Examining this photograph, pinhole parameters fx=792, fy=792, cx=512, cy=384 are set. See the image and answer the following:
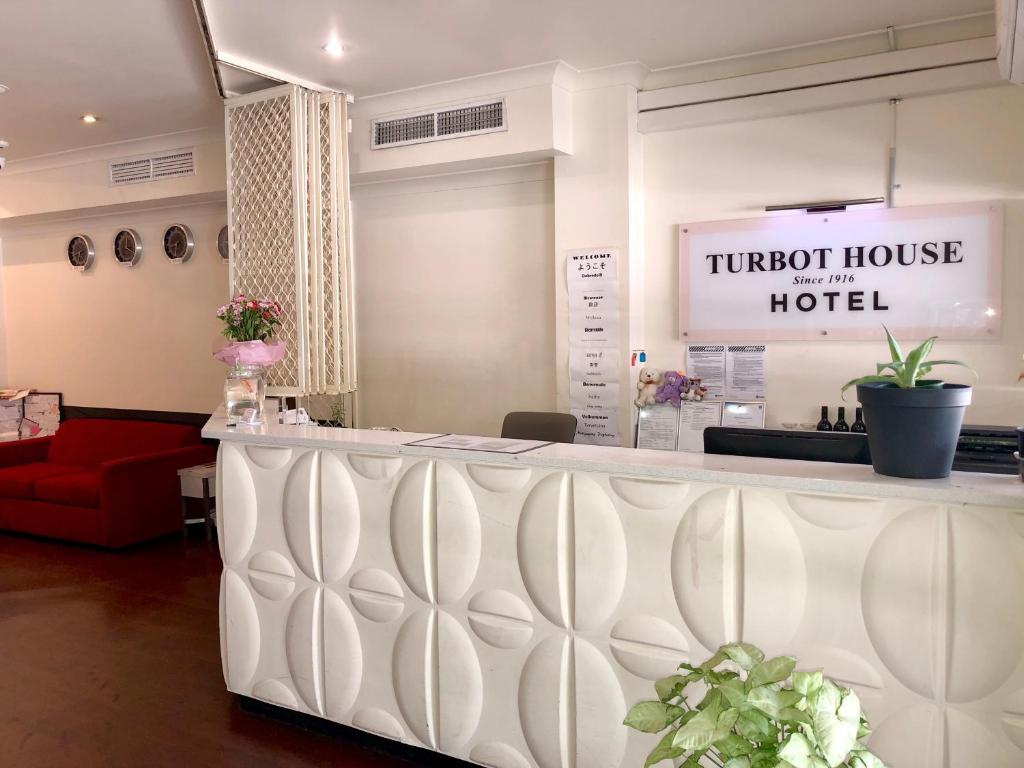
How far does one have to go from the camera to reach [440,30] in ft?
13.1

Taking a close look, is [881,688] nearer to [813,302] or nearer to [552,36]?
[813,302]

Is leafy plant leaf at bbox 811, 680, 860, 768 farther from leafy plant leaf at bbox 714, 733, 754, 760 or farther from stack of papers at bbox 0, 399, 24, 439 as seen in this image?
stack of papers at bbox 0, 399, 24, 439

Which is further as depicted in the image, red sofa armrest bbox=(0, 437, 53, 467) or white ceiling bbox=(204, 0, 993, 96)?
red sofa armrest bbox=(0, 437, 53, 467)

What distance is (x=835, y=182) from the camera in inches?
168

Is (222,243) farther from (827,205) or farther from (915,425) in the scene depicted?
(915,425)

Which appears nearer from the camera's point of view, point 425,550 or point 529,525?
point 529,525

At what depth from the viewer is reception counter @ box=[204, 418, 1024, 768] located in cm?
191

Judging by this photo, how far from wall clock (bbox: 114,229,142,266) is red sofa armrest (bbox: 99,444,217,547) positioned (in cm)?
202

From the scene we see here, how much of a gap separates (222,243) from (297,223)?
219cm

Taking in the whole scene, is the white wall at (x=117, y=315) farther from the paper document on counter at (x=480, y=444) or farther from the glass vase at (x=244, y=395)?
the paper document on counter at (x=480, y=444)

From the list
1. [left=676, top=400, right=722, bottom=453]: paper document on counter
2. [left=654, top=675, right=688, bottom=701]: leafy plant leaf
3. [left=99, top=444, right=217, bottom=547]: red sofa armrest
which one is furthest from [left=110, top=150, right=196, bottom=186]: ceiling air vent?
[left=654, top=675, right=688, bottom=701]: leafy plant leaf

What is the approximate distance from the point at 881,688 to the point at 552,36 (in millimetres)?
3391

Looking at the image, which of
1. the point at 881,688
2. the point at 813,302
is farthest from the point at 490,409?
the point at 881,688

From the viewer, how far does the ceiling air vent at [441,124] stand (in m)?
4.76
